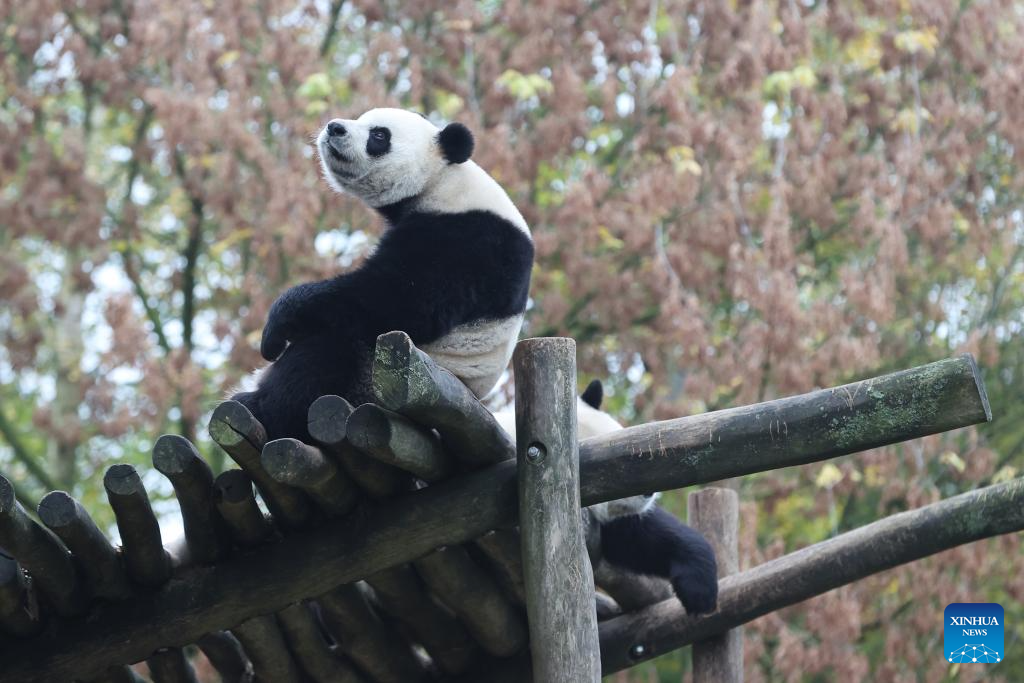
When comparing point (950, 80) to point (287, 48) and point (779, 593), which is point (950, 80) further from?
point (779, 593)

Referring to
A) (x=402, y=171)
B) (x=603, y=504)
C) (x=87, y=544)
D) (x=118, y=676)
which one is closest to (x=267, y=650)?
(x=118, y=676)

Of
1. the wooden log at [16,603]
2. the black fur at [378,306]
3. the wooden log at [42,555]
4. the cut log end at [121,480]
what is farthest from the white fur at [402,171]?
the wooden log at [16,603]

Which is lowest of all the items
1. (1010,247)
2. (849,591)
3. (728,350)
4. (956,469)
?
(849,591)

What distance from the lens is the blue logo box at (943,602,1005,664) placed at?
20.7 ft

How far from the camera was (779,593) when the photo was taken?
5047mm

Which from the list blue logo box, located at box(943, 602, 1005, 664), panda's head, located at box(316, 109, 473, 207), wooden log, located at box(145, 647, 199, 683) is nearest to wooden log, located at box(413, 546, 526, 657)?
wooden log, located at box(145, 647, 199, 683)

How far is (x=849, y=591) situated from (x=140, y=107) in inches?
287

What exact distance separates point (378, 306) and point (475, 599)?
1132mm

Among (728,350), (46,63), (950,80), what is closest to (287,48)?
(46,63)

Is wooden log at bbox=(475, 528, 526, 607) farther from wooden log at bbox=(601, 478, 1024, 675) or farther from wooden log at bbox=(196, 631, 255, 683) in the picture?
wooden log at bbox=(196, 631, 255, 683)

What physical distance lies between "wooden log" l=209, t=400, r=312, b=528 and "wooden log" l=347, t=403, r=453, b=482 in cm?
31

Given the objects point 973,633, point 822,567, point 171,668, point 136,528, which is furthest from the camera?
point 973,633

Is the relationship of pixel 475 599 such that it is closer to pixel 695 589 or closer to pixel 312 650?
pixel 312 650

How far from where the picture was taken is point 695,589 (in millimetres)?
5043
